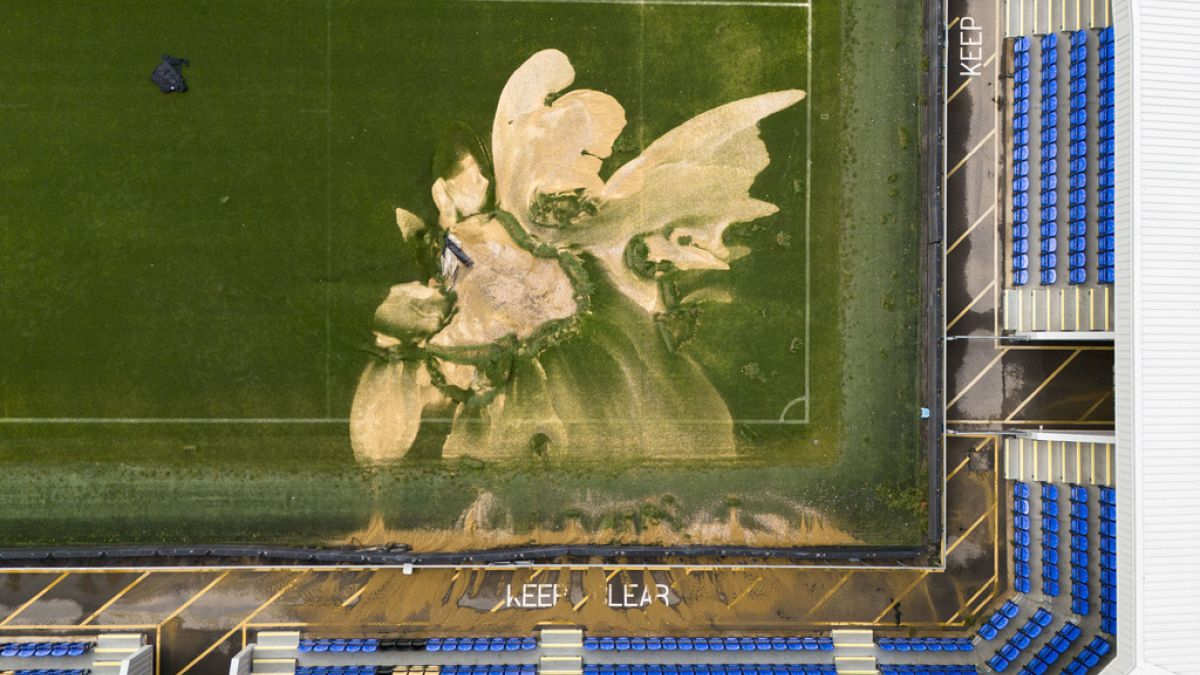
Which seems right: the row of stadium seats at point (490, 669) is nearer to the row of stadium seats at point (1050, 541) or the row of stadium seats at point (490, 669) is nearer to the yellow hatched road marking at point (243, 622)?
the yellow hatched road marking at point (243, 622)

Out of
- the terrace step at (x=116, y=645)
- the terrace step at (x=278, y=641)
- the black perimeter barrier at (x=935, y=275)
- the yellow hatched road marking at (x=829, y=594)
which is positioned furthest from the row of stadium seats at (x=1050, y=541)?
the terrace step at (x=116, y=645)

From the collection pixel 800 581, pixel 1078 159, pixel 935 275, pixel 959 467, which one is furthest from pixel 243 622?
pixel 1078 159

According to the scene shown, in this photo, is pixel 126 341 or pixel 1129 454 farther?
pixel 126 341

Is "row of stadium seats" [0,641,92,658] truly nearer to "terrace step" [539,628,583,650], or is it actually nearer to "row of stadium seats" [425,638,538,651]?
"row of stadium seats" [425,638,538,651]

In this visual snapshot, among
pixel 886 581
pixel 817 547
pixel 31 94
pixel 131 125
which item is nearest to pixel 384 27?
pixel 131 125

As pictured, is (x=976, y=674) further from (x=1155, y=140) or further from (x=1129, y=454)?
(x=1155, y=140)

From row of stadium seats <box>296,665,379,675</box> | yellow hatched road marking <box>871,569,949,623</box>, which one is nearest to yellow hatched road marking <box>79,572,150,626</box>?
row of stadium seats <box>296,665,379,675</box>
